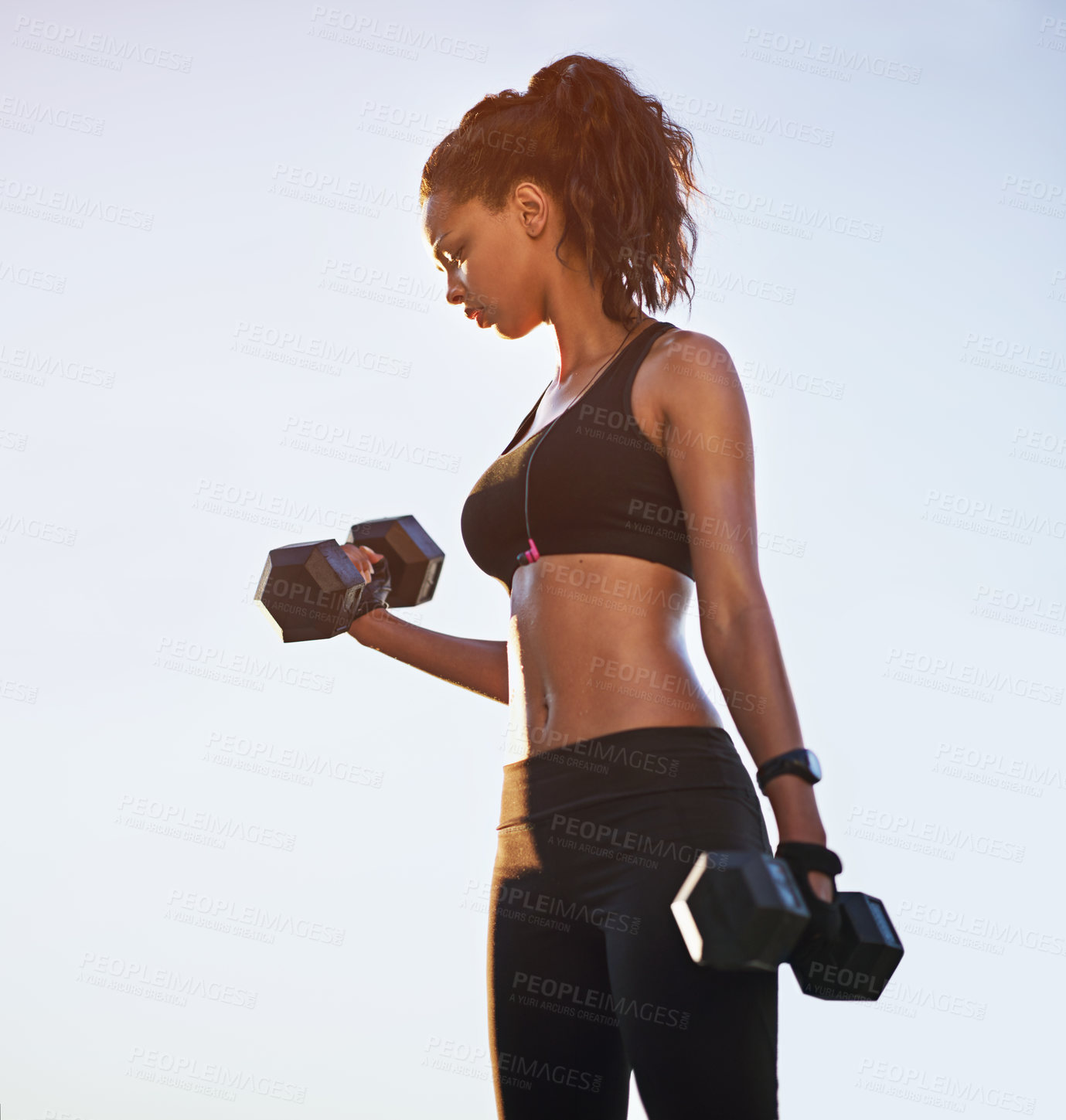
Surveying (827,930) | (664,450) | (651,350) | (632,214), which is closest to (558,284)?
(632,214)

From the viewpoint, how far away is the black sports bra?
54.2 inches

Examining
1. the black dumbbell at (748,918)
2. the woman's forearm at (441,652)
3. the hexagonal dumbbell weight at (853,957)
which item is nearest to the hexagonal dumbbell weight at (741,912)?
the black dumbbell at (748,918)

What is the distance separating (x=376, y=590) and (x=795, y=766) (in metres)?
0.99

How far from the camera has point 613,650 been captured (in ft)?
4.38

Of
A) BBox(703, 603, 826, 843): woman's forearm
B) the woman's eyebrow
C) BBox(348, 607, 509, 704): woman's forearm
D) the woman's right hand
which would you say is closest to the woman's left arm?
BBox(703, 603, 826, 843): woman's forearm

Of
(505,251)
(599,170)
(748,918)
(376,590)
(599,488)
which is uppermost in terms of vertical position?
(599,170)

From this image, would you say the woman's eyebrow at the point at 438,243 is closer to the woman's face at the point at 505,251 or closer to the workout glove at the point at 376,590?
the woman's face at the point at 505,251

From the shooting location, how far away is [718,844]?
3.92 ft

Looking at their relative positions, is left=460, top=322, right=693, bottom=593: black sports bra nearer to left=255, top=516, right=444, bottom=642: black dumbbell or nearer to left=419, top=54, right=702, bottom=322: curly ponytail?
left=419, top=54, right=702, bottom=322: curly ponytail

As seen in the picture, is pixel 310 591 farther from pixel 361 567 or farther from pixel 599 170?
pixel 599 170

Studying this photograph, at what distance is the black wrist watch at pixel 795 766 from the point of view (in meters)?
1.16

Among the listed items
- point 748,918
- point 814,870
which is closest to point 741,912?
point 748,918

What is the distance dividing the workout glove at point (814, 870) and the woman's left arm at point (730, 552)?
10mm

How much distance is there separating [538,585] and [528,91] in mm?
913
